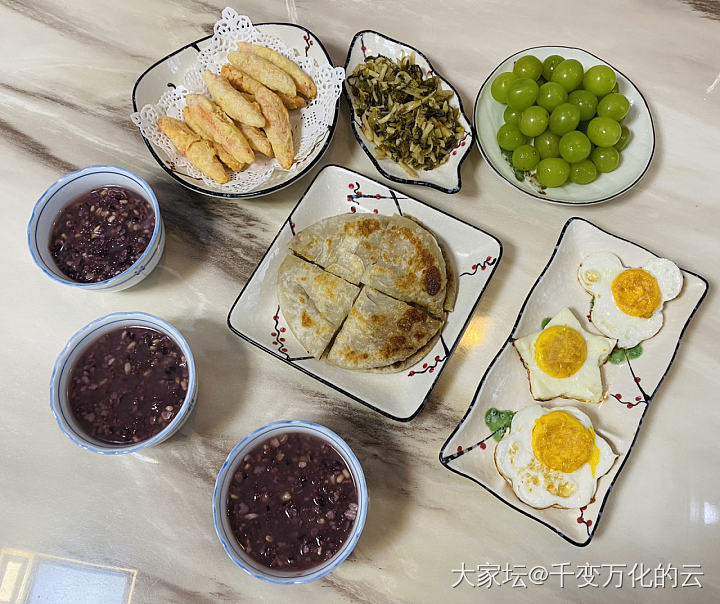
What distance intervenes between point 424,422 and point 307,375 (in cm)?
62

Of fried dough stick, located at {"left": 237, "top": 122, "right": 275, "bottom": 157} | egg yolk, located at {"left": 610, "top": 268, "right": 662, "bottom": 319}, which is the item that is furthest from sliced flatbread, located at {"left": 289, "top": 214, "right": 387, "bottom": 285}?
egg yolk, located at {"left": 610, "top": 268, "right": 662, "bottom": 319}

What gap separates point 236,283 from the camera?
9.61 feet

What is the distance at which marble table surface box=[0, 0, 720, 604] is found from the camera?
8.48ft

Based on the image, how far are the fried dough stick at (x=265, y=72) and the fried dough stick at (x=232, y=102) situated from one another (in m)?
0.14

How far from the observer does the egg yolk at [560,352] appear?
2.62 metres

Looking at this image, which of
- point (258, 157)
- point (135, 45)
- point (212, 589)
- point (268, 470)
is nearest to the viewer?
point (268, 470)

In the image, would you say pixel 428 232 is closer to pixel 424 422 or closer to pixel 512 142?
pixel 512 142

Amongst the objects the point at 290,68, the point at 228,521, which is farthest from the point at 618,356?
→ the point at 290,68

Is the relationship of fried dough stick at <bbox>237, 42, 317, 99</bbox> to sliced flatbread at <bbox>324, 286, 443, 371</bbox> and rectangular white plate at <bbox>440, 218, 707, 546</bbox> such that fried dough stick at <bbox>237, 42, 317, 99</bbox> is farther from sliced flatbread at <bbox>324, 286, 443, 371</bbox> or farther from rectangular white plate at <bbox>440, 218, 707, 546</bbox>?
rectangular white plate at <bbox>440, 218, 707, 546</bbox>

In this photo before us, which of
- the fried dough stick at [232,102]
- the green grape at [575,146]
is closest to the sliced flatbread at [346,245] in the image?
the fried dough stick at [232,102]

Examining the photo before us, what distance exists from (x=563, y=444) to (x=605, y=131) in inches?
60.2

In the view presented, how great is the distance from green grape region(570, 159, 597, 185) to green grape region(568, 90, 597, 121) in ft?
0.77

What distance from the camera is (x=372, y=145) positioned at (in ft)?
9.55

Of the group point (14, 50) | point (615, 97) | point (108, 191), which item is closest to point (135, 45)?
point (14, 50)
